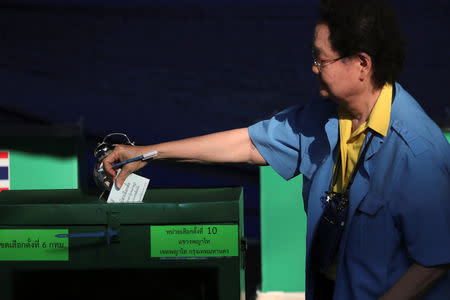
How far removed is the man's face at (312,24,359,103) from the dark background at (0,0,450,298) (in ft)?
4.75

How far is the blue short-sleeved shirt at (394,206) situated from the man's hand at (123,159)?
1.76 feet

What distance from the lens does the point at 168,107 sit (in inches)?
116

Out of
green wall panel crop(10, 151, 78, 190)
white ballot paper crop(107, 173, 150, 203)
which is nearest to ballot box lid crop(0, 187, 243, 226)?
white ballot paper crop(107, 173, 150, 203)

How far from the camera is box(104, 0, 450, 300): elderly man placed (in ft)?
4.24

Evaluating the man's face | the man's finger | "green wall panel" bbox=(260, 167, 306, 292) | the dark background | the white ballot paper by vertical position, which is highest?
the dark background

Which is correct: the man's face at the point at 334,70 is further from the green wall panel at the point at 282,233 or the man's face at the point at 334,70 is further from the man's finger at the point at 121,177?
the green wall panel at the point at 282,233

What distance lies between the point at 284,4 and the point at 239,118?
0.61 meters

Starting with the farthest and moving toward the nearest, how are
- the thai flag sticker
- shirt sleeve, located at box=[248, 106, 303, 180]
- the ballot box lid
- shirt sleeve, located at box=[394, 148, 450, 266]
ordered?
the thai flag sticker, shirt sleeve, located at box=[248, 106, 303, 180], the ballot box lid, shirt sleeve, located at box=[394, 148, 450, 266]

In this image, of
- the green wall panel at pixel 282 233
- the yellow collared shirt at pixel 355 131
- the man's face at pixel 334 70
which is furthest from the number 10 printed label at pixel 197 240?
the green wall panel at pixel 282 233

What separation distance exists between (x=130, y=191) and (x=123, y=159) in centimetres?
11

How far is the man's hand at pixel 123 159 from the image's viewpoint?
1.72 meters

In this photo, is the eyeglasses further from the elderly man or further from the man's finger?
the man's finger

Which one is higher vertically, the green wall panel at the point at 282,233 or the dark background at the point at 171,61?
the dark background at the point at 171,61

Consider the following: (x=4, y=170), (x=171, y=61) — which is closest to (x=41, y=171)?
(x=4, y=170)
